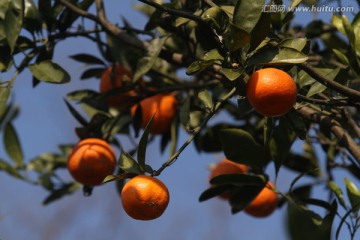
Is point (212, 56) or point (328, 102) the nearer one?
point (212, 56)

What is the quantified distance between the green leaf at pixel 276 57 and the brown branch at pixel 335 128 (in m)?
0.27

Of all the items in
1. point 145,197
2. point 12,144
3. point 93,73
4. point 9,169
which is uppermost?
point 145,197

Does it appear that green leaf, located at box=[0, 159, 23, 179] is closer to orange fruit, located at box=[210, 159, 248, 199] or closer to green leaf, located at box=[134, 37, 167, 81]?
orange fruit, located at box=[210, 159, 248, 199]

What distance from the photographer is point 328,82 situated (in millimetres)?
1181

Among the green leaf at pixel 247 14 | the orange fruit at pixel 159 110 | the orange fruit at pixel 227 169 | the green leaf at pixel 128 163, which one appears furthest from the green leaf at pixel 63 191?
the green leaf at pixel 247 14

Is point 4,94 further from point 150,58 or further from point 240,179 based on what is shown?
point 240,179

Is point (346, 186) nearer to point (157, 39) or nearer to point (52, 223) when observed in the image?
point (157, 39)

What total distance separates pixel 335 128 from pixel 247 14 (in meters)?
0.42

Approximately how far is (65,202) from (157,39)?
3.03m

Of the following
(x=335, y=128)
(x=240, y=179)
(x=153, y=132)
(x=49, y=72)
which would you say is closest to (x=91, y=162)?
(x=49, y=72)

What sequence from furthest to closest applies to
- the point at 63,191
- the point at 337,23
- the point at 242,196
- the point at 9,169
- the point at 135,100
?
the point at 9,169
the point at 63,191
the point at 135,100
the point at 242,196
the point at 337,23

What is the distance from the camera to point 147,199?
1068 millimetres

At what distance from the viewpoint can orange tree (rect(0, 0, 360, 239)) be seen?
3.73 feet

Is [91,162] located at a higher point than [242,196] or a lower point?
higher
